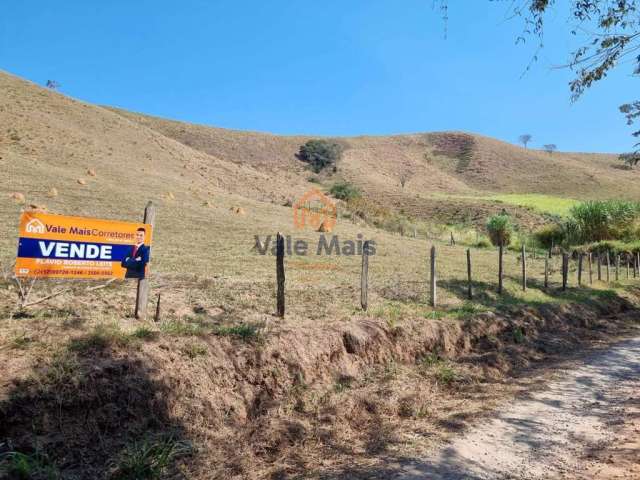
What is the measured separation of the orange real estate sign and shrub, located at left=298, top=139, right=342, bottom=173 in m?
67.2

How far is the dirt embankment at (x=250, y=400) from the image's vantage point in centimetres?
456

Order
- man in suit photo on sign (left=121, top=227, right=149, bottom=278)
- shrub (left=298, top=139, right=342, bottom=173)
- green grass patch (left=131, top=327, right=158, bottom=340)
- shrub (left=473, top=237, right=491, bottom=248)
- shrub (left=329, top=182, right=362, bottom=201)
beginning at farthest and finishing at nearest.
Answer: shrub (left=298, top=139, right=342, bottom=173), shrub (left=329, top=182, right=362, bottom=201), shrub (left=473, top=237, right=491, bottom=248), man in suit photo on sign (left=121, top=227, right=149, bottom=278), green grass patch (left=131, top=327, right=158, bottom=340)

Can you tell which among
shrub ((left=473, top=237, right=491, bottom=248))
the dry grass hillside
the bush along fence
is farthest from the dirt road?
the dry grass hillside

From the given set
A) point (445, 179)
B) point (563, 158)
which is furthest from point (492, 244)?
point (563, 158)

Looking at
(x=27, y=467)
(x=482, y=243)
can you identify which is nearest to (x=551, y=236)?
(x=482, y=243)

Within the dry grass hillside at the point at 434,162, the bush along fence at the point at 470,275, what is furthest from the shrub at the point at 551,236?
the dry grass hillside at the point at 434,162

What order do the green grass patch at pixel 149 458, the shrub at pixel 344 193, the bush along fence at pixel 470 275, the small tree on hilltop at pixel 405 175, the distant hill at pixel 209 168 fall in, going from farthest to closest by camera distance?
the small tree on hilltop at pixel 405 175, the shrub at pixel 344 193, the distant hill at pixel 209 168, the bush along fence at pixel 470 275, the green grass patch at pixel 149 458

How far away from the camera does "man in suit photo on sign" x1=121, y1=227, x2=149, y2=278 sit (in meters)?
6.82

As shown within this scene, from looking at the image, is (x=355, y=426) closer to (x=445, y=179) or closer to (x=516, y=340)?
(x=516, y=340)

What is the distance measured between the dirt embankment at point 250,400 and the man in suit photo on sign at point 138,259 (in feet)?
4.05

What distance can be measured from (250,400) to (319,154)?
235ft

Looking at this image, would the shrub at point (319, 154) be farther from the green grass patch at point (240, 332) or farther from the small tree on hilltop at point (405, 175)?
the green grass patch at point (240, 332)

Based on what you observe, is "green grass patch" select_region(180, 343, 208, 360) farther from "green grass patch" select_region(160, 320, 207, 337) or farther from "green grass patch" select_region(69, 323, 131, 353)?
"green grass patch" select_region(69, 323, 131, 353)

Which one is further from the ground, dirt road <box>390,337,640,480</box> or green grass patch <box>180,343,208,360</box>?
green grass patch <box>180,343,208,360</box>
